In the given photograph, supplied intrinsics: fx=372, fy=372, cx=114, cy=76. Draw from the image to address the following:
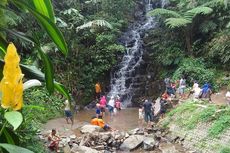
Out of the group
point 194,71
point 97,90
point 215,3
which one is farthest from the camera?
point 97,90

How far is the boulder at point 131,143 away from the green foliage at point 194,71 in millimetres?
4965

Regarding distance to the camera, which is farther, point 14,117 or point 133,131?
point 133,131

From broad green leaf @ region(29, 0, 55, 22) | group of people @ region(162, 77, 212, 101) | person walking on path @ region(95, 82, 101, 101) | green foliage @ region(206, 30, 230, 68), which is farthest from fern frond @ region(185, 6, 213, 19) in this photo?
broad green leaf @ region(29, 0, 55, 22)

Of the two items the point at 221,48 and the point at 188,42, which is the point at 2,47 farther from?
the point at 188,42

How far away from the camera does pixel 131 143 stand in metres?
A: 10.1

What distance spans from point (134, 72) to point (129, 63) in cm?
55

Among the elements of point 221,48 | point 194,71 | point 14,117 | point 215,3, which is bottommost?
point 194,71

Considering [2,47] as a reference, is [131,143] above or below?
below

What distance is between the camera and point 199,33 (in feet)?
53.6

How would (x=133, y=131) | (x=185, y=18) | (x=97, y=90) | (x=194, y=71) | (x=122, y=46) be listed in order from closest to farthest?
(x=133, y=131), (x=194, y=71), (x=185, y=18), (x=97, y=90), (x=122, y=46)

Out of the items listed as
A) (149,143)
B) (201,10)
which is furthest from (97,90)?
(149,143)

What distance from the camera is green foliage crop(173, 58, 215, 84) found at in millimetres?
14203

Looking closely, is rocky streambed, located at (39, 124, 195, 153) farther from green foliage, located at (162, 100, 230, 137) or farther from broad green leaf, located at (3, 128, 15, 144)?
broad green leaf, located at (3, 128, 15, 144)

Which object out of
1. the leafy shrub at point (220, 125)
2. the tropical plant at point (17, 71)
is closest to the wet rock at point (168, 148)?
the leafy shrub at point (220, 125)
